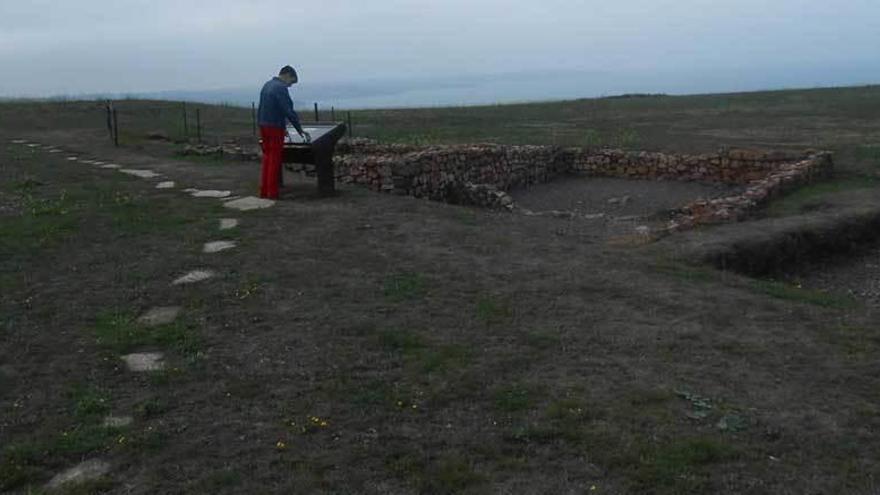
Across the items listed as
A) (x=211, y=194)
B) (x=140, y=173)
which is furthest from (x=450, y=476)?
(x=140, y=173)

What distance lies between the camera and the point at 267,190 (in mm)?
12227

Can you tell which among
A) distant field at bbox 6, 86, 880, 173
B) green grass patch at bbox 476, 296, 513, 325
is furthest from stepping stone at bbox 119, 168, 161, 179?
green grass patch at bbox 476, 296, 513, 325

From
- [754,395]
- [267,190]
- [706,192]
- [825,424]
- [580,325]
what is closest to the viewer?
[825,424]

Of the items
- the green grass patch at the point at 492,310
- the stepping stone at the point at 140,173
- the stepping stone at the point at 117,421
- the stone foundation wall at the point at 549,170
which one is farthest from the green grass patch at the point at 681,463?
the stepping stone at the point at 140,173

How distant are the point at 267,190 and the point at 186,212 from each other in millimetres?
1420

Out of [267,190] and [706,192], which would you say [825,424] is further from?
[706,192]

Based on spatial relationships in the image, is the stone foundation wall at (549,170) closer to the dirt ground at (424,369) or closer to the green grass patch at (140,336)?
the dirt ground at (424,369)

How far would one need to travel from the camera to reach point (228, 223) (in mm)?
10375

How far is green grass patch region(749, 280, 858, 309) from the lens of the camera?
7473 millimetres

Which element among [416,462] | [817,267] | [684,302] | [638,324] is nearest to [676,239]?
[817,267]

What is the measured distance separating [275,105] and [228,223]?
7.00 feet

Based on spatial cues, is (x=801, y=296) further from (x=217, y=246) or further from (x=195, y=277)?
(x=217, y=246)

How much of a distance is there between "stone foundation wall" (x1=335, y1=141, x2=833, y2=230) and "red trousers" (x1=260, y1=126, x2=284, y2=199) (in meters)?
2.21

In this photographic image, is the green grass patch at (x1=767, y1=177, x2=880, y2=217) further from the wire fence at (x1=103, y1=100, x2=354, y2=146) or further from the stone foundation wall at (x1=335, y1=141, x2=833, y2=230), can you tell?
the wire fence at (x1=103, y1=100, x2=354, y2=146)
